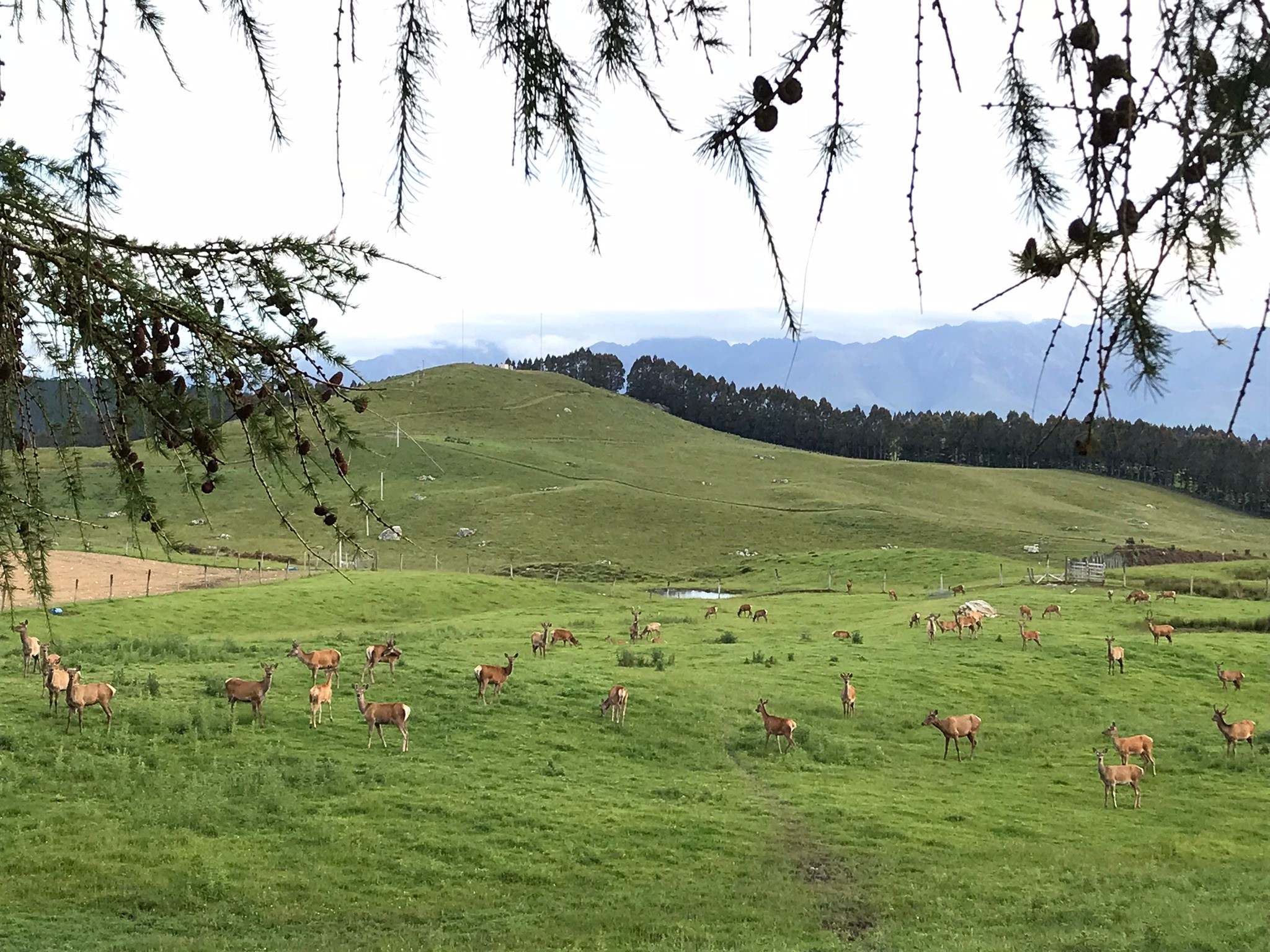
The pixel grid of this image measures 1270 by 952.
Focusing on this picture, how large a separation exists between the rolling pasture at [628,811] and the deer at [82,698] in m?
0.18

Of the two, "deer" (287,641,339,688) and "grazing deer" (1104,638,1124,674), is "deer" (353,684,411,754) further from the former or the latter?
"grazing deer" (1104,638,1124,674)

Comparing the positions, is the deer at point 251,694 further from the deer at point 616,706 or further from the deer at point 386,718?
the deer at point 616,706

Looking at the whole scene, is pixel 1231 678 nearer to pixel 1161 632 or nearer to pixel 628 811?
pixel 1161 632

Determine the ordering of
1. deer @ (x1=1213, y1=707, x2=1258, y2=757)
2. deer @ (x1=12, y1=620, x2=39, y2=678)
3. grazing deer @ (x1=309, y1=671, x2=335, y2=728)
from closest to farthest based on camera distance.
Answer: grazing deer @ (x1=309, y1=671, x2=335, y2=728), deer @ (x1=1213, y1=707, x2=1258, y2=757), deer @ (x1=12, y1=620, x2=39, y2=678)

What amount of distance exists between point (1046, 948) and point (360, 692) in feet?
36.8

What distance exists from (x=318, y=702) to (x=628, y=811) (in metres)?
5.85

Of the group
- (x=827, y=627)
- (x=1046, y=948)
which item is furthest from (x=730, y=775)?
(x=827, y=627)

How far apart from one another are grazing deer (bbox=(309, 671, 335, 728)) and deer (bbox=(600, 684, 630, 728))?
4797mm

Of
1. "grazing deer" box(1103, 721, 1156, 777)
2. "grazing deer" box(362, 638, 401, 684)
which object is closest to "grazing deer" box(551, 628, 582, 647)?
"grazing deer" box(362, 638, 401, 684)

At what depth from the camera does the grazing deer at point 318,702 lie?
52.5 ft

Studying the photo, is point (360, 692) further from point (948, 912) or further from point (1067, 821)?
point (1067, 821)

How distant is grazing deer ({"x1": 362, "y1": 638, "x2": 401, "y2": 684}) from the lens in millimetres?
18547

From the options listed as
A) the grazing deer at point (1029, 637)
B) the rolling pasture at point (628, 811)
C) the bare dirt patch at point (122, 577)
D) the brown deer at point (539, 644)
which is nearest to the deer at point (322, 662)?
the rolling pasture at point (628, 811)

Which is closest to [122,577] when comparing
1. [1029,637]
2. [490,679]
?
[490,679]
